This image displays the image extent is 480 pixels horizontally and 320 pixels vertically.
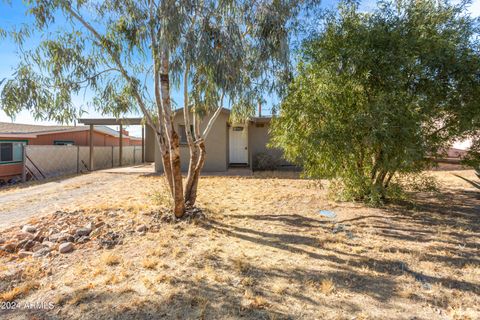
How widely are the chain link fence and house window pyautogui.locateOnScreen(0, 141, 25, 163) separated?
110 centimetres

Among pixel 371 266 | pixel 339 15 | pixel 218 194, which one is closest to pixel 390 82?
pixel 339 15

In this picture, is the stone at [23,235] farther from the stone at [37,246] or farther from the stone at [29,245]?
the stone at [37,246]

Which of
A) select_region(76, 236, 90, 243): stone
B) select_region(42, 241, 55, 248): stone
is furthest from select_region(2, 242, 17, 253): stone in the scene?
select_region(76, 236, 90, 243): stone

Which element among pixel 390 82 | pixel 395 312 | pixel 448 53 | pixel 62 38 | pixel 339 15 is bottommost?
pixel 395 312

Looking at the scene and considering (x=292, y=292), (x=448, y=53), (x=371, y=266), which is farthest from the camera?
(x=448, y=53)

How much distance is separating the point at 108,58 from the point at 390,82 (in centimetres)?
541

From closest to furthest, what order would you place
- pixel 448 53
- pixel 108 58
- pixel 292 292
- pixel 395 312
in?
1. pixel 395 312
2. pixel 292 292
3. pixel 448 53
4. pixel 108 58

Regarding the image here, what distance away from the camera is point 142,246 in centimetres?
402

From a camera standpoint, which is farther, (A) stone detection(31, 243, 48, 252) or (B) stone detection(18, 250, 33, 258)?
(A) stone detection(31, 243, 48, 252)

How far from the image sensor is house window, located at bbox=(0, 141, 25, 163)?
12.0m

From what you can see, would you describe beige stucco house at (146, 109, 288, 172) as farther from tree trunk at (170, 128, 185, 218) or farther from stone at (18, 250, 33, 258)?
stone at (18, 250, 33, 258)

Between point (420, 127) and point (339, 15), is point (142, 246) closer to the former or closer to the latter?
point (420, 127)

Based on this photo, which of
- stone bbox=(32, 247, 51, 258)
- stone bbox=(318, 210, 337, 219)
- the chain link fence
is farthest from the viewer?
the chain link fence

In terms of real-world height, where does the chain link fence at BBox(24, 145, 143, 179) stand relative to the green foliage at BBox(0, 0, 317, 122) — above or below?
below
